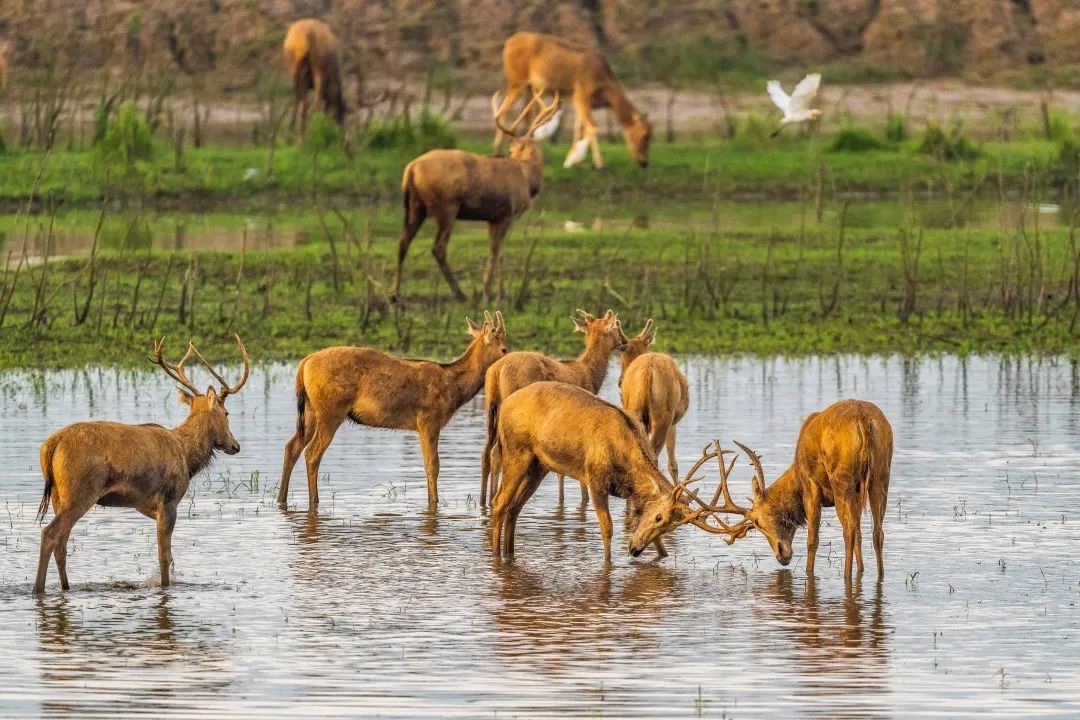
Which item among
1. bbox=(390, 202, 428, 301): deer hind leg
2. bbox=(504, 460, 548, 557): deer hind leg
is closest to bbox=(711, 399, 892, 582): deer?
bbox=(504, 460, 548, 557): deer hind leg

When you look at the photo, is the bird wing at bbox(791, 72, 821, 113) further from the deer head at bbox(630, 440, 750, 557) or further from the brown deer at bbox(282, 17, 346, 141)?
the brown deer at bbox(282, 17, 346, 141)

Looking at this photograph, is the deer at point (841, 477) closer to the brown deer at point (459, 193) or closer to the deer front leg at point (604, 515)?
the deer front leg at point (604, 515)

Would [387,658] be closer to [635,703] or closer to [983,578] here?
[635,703]

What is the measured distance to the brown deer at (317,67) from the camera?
3456 centimetres

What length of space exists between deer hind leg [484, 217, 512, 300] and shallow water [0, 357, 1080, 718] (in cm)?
580

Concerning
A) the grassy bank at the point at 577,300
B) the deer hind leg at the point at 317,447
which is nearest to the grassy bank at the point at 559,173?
the grassy bank at the point at 577,300

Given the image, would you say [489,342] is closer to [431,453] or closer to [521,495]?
[431,453]

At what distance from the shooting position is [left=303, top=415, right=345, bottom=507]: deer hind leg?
13.1 m

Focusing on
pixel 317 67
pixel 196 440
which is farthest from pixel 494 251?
pixel 317 67

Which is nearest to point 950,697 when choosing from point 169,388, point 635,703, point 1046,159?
point 635,703

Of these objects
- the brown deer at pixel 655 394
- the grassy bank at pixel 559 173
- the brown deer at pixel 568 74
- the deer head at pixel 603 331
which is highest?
the brown deer at pixel 568 74

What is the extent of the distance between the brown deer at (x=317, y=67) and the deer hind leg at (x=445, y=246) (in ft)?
41.1

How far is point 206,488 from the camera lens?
13.8 meters

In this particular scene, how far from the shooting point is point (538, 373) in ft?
42.8
